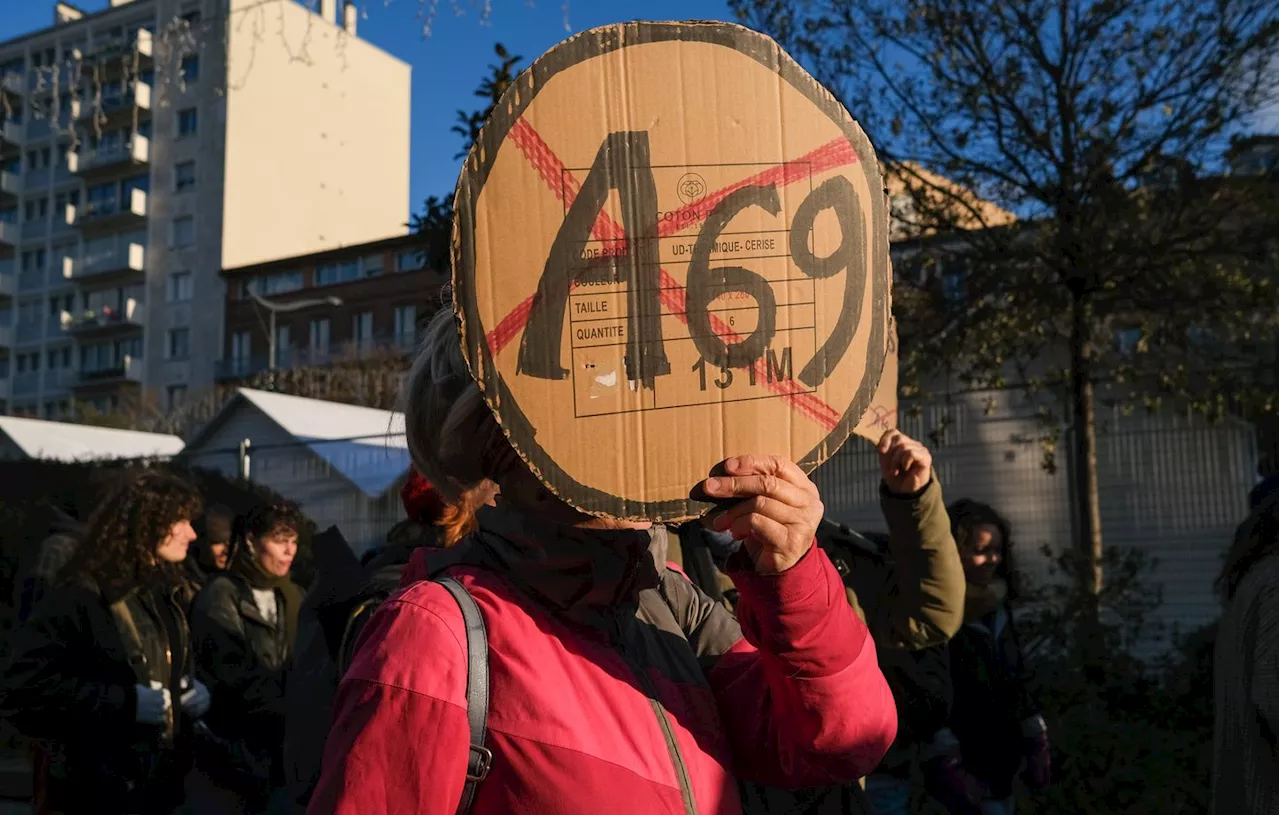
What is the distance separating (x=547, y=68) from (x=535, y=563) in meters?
0.60

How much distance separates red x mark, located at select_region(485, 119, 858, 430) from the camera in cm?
123

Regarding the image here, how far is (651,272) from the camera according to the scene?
49.2 inches

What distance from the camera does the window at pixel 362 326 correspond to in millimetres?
48125

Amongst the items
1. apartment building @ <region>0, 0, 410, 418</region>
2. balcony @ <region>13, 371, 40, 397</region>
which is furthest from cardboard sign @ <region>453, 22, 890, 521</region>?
balcony @ <region>13, 371, 40, 397</region>

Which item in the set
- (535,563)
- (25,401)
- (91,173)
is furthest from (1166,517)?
(25,401)

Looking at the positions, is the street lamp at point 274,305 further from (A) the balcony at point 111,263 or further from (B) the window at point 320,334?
(A) the balcony at point 111,263

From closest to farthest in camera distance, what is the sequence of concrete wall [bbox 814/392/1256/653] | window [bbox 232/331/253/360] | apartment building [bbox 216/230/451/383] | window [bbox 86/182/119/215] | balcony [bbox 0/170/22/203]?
1. concrete wall [bbox 814/392/1256/653]
2. apartment building [bbox 216/230/451/383]
3. window [bbox 232/331/253/360]
4. window [bbox 86/182/119/215]
5. balcony [bbox 0/170/22/203]

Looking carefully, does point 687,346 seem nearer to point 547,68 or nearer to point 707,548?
point 547,68

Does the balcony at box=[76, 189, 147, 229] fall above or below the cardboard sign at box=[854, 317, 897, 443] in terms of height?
above

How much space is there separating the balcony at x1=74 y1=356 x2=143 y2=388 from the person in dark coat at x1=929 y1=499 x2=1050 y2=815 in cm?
5358

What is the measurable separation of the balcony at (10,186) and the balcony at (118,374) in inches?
418

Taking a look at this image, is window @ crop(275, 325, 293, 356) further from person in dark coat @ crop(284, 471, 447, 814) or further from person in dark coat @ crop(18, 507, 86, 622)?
person in dark coat @ crop(284, 471, 447, 814)

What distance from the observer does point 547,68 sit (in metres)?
1.25

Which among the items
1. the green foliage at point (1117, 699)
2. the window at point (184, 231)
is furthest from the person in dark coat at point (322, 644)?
the window at point (184, 231)
